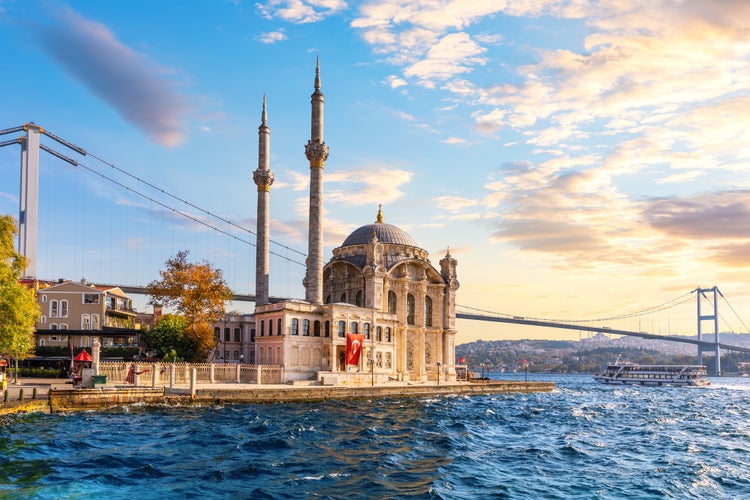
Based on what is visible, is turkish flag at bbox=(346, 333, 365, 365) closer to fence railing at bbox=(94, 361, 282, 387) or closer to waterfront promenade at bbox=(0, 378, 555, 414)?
waterfront promenade at bbox=(0, 378, 555, 414)

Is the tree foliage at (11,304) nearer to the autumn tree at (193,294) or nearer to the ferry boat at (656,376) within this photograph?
the autumn tree at (193,294)

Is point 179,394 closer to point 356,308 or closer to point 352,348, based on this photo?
point 352,348

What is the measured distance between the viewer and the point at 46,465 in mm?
18625

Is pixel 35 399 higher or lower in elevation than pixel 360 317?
lower

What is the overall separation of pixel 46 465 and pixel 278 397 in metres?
21.6

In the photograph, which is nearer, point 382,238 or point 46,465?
point 46,465

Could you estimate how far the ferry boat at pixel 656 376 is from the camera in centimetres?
9238

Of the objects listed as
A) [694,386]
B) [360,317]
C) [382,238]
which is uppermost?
[382,238]

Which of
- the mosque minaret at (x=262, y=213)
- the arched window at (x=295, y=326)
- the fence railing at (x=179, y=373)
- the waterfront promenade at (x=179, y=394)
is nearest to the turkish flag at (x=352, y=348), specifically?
the waterfront promenade at (x=179, y=394)

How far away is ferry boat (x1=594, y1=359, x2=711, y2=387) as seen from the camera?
92.4m

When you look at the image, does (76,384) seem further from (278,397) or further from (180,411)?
(278,397)

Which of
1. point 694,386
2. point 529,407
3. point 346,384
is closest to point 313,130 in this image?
→ point 346,384

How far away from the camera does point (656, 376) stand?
93.9 meters

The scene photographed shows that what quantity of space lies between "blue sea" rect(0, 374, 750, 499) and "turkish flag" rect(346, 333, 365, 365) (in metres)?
13.9
